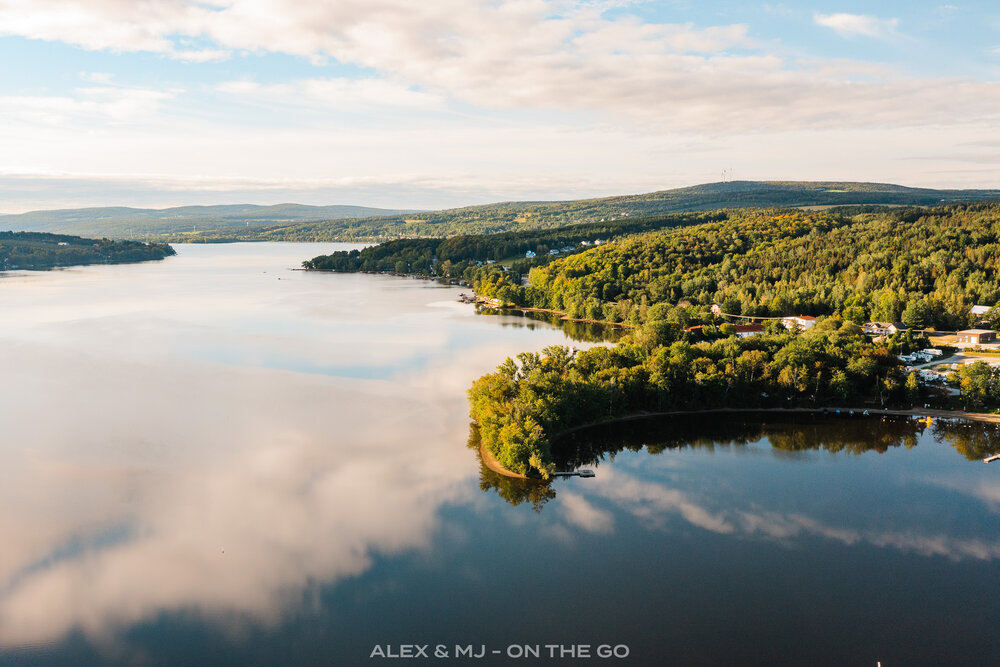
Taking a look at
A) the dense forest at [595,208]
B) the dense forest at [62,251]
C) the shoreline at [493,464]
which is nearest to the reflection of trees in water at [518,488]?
the shoreline at [493,464]

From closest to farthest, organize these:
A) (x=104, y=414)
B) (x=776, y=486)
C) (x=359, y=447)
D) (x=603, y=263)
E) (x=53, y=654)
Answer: (x=53, y=654) → (x=776, y=486) → (x=359, y=447) → (x=104, y=414) → (x=603, y=263)

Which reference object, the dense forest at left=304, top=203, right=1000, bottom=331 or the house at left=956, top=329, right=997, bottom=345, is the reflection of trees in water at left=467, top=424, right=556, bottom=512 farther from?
the house at left=956, top=329, right=997, bottom=345

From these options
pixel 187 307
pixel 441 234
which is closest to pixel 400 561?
pixel 187 307

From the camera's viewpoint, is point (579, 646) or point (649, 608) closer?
point (579, 646)

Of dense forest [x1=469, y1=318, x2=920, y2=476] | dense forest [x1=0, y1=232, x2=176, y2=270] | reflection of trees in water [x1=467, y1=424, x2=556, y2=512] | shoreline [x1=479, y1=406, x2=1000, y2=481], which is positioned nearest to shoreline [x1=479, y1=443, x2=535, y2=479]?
reflection of trees in water [x1=467, y1=424, x2=556, y2=512]

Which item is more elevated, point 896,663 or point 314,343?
point 314,343

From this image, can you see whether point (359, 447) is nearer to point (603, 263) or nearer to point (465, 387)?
point (465, 387)

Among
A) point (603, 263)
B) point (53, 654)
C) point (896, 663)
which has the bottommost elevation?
point (896, 663)
